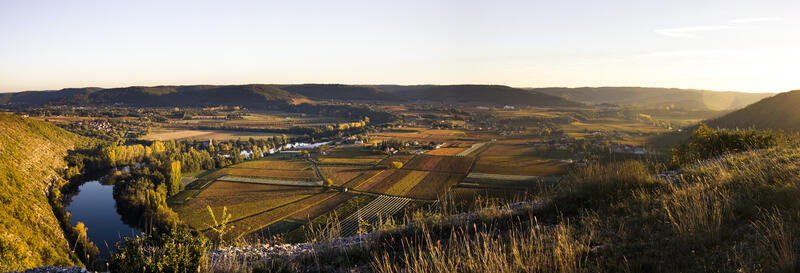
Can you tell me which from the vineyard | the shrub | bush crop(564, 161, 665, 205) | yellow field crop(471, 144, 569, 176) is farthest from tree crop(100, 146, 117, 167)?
bush crop(564, 161, 665, 205)

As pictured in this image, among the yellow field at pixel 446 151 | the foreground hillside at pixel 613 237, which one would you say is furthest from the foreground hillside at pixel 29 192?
the yellow field at pixel 446 151

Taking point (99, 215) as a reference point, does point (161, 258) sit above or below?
above

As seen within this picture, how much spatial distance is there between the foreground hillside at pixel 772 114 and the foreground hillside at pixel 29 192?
2701 inches

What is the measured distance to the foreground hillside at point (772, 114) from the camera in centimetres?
4491

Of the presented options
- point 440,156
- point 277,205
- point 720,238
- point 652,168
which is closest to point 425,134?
point 440,156

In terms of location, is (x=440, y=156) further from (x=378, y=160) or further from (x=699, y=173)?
(x=699, y=173)

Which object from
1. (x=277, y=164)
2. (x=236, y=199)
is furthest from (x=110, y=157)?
(x=236, y=199)

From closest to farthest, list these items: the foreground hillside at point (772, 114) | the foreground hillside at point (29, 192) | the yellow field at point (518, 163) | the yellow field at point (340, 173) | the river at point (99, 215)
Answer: the foreground hillside at point (29, 192) < the foreground hillside at point (772, 114) < the river at point (99, 215) < the yellow field at point (518, 163) < the yellow field at point (340, 173)

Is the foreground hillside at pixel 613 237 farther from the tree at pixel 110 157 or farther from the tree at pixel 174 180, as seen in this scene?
the tree at pixel 110 157

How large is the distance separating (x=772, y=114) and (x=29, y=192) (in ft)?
366

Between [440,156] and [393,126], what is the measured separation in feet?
214

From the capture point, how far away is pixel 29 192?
53.6 m

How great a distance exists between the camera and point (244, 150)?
341ft

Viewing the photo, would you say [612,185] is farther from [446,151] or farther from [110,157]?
[110,157]
